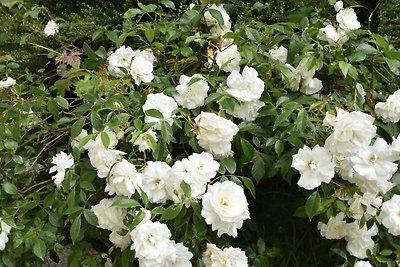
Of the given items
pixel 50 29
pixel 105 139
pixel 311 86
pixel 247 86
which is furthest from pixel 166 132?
pixel 50 29

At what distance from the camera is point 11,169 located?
1.74m

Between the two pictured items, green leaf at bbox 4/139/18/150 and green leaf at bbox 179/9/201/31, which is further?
green leaf at bbox 179/9/201/31

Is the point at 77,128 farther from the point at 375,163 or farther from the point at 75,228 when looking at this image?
the point at 375,163

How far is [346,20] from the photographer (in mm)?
1871

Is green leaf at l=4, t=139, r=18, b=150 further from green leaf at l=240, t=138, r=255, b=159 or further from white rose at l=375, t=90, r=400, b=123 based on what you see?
white rose at l=375, t=90, r=400, b=123

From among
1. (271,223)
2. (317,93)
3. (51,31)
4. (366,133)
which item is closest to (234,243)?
(271,223)

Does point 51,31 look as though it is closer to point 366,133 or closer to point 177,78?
point 177,78

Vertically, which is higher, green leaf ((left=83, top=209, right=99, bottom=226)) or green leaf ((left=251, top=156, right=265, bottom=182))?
→ green leaf ((left=83, top=209, right=99, bottom=226))

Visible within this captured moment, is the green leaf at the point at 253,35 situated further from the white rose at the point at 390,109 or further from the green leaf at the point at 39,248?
the green leaf at the point at 39,248

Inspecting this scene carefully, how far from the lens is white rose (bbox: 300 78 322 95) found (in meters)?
1.74

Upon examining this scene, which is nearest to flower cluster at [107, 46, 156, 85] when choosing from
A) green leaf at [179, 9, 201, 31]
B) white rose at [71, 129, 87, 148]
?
green leaf at [179, 9, 201, 31]

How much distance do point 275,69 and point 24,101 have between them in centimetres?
77

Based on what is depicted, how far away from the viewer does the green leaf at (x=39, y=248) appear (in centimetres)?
151

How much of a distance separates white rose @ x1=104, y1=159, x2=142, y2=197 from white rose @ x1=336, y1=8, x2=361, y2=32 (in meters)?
0.82
